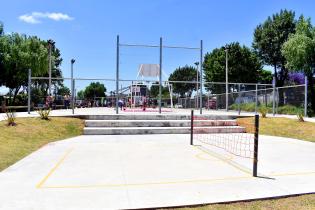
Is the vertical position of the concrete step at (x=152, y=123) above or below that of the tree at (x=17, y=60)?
below

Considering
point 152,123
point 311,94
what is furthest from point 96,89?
point 152,123

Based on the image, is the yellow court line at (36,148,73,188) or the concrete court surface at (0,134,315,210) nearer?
the concrete court surface at (0,134,315,210)

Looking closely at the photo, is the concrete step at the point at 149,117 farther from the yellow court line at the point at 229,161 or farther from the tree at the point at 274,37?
the tree at the point at 274,37

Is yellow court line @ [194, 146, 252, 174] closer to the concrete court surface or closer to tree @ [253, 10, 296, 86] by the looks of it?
the concrete court surface

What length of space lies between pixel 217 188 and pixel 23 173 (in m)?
4.19

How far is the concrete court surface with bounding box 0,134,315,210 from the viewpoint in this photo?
642 centimetres

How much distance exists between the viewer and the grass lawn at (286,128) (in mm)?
16094

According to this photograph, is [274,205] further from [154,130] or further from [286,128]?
[286,128]

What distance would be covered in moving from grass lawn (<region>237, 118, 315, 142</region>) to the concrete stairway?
1.06 metres

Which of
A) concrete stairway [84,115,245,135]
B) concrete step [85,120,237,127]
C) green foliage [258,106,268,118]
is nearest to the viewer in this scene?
concrete stairway [84,115,245,135]

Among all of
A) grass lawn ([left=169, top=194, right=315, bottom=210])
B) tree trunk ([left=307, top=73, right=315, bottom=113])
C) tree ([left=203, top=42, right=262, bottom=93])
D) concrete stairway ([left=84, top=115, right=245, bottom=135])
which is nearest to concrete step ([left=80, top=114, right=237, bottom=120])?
concrete stairway ([left=84, top=115, right=245, bottom=135])

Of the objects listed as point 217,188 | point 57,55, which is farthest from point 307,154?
point 57,55

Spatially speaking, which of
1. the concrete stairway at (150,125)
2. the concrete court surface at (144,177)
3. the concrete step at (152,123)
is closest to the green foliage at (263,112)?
the concrete stairway at (150,125)

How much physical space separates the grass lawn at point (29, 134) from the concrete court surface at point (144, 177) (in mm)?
465
